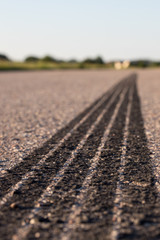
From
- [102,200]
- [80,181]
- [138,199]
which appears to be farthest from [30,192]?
[138,199]

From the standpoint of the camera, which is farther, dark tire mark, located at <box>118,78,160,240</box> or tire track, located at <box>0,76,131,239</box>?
tire track, located at <box>0,76,131,239</box>

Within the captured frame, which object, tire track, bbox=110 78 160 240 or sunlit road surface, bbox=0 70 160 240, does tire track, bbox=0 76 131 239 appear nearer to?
sunlit road surface, bbox=0 70 160 240

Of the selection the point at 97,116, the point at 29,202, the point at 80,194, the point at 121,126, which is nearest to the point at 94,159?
the point at 80,194

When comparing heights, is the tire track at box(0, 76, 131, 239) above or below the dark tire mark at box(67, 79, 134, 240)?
above

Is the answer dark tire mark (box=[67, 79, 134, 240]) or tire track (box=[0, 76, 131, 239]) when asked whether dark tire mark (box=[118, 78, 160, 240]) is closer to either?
dark tire mark (box=[67, 79, 134, 240])

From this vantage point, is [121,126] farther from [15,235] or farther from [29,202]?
[15,235]

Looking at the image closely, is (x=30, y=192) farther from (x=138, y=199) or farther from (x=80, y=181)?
(x=138, y=199)

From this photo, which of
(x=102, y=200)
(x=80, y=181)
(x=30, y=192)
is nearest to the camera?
(x=102, y=200)

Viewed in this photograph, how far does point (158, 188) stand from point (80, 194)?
99 centimetres

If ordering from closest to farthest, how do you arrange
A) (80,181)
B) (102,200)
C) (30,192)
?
(102,200), (30,192), (80,181)

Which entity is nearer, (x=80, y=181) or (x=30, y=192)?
(x=30, y=192)

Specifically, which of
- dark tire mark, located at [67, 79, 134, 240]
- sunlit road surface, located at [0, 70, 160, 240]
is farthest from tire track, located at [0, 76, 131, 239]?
dark tire mark, located at [67, 79, 134, 240]

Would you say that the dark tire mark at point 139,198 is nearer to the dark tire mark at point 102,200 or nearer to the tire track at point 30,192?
the dark tire mark at point 102,200

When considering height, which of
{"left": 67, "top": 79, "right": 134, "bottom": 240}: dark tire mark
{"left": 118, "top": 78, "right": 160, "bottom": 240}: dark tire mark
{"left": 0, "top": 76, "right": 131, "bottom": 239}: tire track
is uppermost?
{"left": 0, "top": 76, "right": 131, "bottom": 239}: tire track
